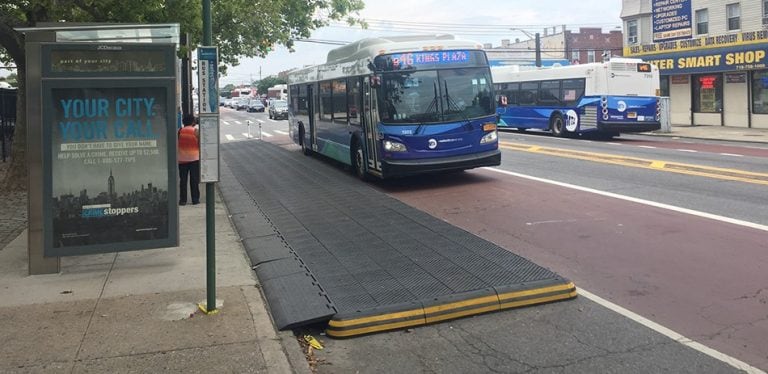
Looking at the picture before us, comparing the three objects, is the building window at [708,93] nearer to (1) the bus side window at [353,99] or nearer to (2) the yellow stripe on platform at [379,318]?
(1) the bus side window at [353,99]

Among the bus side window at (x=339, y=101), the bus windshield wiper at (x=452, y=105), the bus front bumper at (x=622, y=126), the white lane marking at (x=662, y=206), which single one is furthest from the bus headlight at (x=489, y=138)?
the bus front bumper at (x=622, y=126)

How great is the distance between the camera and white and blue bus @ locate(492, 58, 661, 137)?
2417cm

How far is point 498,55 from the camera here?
97188 mm

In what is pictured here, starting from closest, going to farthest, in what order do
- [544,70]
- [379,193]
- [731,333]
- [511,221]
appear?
[731,333] → [511,221] → [379,193] → [544,70]

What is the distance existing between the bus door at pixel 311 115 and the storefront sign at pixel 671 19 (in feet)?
68.0

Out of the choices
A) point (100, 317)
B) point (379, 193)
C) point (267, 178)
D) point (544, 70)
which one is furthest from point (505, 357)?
point (544, 70)

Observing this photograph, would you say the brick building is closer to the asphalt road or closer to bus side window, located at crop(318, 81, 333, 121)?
bus side window, located at crop(318, 81, 333, 121)

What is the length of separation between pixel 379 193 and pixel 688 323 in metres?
7.57

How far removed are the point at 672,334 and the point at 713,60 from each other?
2896 centimetres

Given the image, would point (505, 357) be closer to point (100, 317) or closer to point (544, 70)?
point (100, 317)

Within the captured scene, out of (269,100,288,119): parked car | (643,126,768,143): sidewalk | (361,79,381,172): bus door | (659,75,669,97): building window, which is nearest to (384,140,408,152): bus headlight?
(361,79,381,172): bus door

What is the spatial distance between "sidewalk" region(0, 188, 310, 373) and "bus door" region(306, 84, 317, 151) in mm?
11271

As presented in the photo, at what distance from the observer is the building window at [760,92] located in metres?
28.5

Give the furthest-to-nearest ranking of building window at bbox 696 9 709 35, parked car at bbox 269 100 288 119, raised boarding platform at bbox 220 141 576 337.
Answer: parked car at bbox 269 100 288 119 → building window at bbox 696 9 709 35 → raised boarding platform at bbox 220 141 576 337
